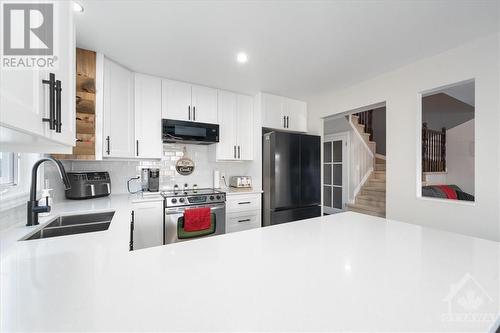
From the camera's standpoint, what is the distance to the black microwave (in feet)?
8.89

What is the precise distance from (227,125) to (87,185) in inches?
73.7

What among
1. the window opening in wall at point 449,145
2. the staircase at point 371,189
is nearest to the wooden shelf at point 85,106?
the window opening in wall at point 449,145

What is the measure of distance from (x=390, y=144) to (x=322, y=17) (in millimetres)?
1666

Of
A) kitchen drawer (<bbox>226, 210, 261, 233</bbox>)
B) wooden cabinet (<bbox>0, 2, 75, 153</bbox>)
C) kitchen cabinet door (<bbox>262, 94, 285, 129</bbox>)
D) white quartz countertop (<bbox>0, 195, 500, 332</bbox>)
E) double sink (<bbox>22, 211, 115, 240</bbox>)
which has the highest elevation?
kitchen cabinet door (<bbox>262, 94, 285, 129</bbox>)

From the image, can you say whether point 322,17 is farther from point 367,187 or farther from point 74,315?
point 367,187

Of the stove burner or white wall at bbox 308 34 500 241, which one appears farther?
the stove burner

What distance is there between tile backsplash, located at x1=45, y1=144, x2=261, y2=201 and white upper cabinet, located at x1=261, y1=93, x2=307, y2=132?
71 cm

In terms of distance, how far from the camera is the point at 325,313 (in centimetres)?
50

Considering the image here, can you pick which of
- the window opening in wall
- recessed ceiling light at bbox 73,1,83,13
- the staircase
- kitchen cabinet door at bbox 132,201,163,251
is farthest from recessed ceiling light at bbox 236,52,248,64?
the staircase

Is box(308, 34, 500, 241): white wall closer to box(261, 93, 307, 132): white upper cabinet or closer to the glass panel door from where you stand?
box(261, 93, 307, 132): white upper cabinet

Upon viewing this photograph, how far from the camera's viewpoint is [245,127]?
3.38 meters

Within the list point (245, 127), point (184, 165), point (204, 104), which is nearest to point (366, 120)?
point (245, 127)

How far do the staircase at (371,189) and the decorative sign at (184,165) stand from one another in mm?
3389

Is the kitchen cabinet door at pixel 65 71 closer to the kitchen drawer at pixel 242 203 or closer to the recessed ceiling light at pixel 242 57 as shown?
the recessed ceiling light at pixel 242 57
